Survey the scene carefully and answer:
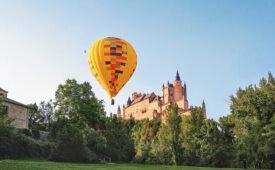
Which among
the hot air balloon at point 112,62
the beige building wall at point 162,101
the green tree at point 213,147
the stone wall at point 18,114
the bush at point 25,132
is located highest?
the beige building wall at point 162,101

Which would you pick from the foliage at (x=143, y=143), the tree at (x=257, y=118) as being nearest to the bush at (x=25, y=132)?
the foliage at (x=143, y=143)

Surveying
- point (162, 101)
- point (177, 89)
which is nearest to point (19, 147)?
point (162, 101)

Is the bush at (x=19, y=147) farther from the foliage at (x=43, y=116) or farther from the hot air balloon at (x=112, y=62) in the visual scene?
the foliage at (x=43, y=116)

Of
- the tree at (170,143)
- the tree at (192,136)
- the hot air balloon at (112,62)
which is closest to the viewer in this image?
the hot air balloon at (112,62)

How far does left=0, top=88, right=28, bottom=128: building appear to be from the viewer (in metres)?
32.4

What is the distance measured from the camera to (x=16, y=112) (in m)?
33.8

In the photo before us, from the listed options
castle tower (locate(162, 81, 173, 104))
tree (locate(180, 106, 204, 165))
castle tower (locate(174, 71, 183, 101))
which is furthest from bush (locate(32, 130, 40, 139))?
castle tower (locate(174, 71, 183, 101))

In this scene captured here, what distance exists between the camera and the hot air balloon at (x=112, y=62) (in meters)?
→ 20.0

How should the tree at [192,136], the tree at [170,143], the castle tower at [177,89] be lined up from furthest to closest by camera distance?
1. the castle tower at [177,89]
2. the tree at [170,143]
3. the tree at [192,136]

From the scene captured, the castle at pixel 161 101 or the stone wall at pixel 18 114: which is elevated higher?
the castle at pixel 161 101

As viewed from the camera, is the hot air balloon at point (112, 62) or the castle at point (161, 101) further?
the castle at point (161, 101)

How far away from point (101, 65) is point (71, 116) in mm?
21454

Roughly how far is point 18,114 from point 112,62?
20079 millimetres

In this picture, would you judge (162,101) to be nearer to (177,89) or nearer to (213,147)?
(177,89)
